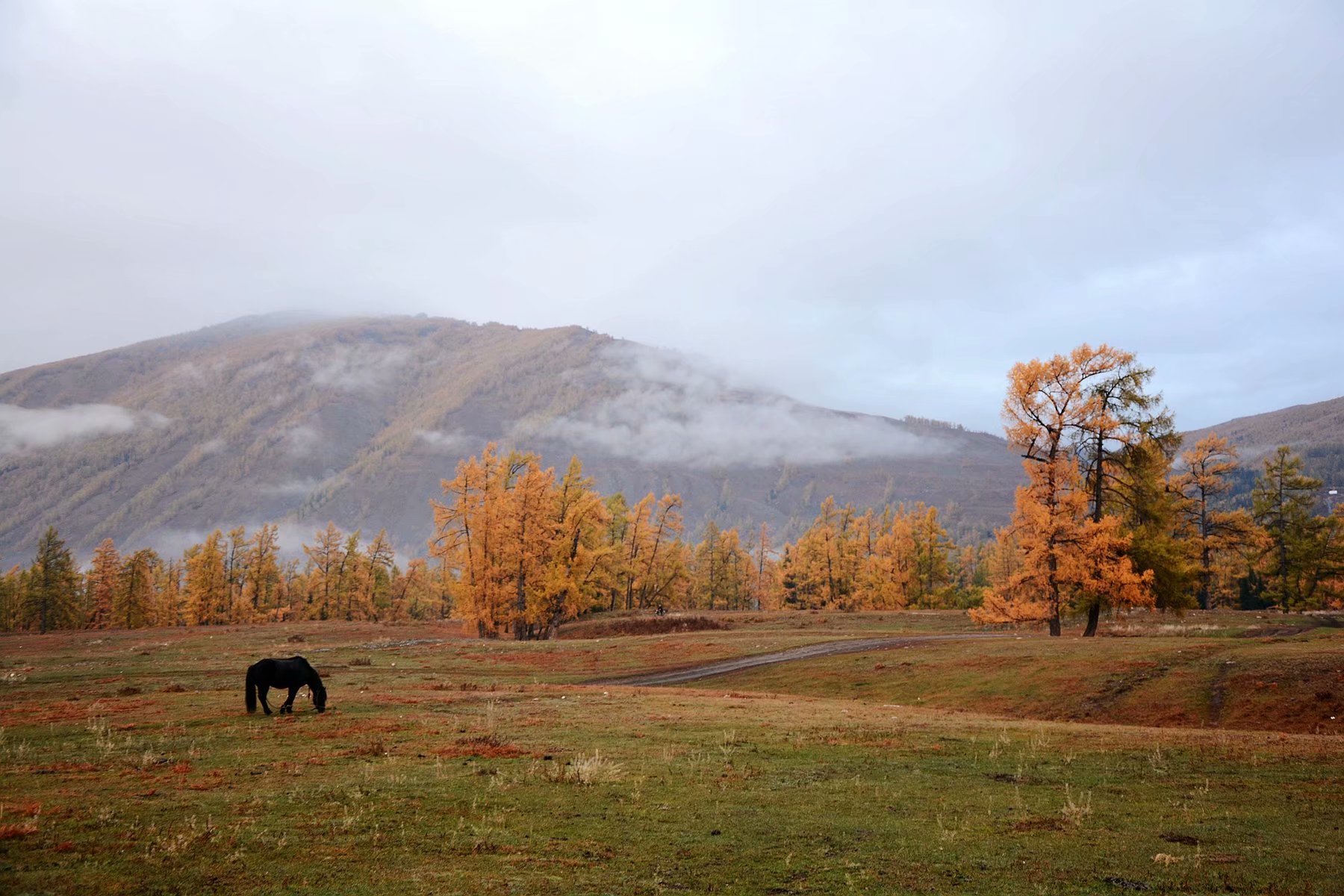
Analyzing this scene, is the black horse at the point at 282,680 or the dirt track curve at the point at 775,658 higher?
the black horse at the point at 282,680

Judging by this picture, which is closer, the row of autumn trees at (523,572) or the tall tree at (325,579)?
the row of autumn trees at (523,572)

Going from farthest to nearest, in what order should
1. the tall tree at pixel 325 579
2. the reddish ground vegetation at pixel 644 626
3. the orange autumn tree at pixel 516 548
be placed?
the tall tree at pixel 325 579
the reddish ground vegetation at pixel 644 626
the orange autumn tree at pixel 516 548

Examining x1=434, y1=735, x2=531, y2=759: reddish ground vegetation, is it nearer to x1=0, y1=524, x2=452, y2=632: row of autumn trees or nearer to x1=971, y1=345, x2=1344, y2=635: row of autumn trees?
x1=971, y1=345, x2=1344, y2=635: row of autumn trees

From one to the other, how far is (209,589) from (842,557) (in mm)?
87706

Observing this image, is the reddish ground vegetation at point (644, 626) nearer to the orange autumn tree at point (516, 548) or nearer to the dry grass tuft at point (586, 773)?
the orange autumn tree at point (516, 548)

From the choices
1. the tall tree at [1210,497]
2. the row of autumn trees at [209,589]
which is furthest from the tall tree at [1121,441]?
the row of autumn trees at [209,589]

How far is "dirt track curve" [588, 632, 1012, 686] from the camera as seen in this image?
3997cm

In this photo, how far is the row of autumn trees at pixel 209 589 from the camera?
100 metres

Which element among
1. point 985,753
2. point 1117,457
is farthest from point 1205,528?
point 985,753

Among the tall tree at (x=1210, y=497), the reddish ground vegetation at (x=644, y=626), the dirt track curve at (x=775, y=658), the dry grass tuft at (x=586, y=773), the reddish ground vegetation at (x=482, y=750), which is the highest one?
the tall tree at (x=1210, y=497)

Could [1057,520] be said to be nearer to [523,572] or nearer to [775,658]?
[775,658]

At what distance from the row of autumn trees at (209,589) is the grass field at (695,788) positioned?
85.3m

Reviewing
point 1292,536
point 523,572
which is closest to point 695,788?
point 523,572

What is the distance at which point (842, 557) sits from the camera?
105125 millimetres
